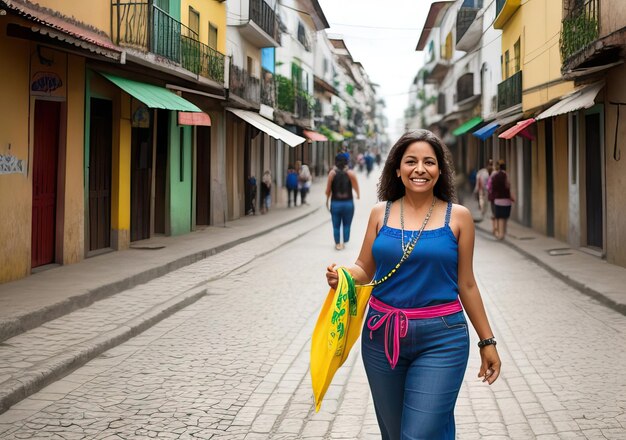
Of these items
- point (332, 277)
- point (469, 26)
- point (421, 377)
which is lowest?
point (421, 377)

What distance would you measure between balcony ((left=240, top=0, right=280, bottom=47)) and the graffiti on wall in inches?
615

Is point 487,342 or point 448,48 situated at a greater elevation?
point 448,48

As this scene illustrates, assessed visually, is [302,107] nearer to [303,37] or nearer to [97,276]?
[303,37]

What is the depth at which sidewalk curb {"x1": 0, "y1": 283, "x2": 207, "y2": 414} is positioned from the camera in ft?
20.0

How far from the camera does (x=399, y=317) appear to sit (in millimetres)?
3574

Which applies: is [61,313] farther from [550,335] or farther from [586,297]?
[586,297]

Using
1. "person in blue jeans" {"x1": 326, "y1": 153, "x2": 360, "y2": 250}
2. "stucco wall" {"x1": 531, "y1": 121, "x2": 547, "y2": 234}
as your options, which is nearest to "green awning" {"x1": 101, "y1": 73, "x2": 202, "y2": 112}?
"person in blue jeans" {"x1": 326, "y1": 153, "x2": 360, "y2": 250}

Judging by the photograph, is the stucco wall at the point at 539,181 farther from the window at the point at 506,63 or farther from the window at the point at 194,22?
the window at the point at 194,22

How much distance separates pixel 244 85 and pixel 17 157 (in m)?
15.0

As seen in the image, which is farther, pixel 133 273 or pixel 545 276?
pixel 545 276

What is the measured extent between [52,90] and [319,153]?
4873cm

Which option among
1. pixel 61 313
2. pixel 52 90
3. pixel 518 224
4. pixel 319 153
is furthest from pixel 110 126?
pixel 319 153

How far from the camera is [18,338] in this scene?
8.02 m

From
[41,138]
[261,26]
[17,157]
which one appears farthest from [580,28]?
[261,26]
